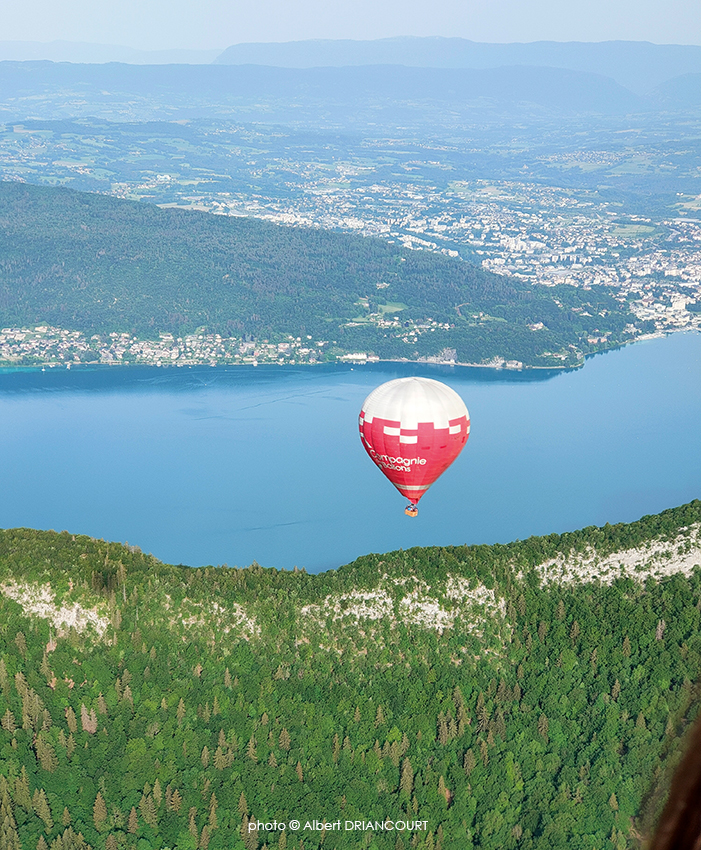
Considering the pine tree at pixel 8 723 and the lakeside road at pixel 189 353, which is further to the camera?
the lakeside road at pixel 189 353

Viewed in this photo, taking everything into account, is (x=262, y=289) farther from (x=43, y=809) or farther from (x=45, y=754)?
(x=43, y=809)

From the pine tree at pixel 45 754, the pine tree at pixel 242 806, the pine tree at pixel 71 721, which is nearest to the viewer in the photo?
the pine tree at pixel 242 806

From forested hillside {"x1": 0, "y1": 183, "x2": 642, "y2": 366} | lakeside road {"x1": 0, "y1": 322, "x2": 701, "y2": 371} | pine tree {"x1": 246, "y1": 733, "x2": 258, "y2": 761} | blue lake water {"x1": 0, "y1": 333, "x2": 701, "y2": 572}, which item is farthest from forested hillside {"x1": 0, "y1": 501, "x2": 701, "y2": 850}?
forested hillside {"x1": 0, "y1": 183, "x2": 642, "y2": 366}

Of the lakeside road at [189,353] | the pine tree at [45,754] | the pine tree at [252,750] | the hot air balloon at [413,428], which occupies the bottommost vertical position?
the lakeside road at [189,353]

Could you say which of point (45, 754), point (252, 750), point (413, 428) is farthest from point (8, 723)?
point (413, 428)

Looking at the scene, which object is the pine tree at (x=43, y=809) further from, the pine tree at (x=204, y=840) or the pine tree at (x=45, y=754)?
the pine tree at (x=204, y=840)

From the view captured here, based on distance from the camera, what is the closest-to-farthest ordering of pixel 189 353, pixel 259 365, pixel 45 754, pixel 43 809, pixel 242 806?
pixel 43 809 < pixel 242 806 < pixel 45 754 < pixel 259 365 < pixel 189 353

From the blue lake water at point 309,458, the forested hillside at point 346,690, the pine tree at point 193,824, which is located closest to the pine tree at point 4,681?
the forested hillside at point 346,690

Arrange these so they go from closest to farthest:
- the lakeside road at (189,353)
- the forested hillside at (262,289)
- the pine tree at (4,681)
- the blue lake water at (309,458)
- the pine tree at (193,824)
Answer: the pine tree at (193,824), the pine tree at (4,681), the blue lake water at (309,458), the lakeside road at (189,353), the forested hillside at (262,289)
